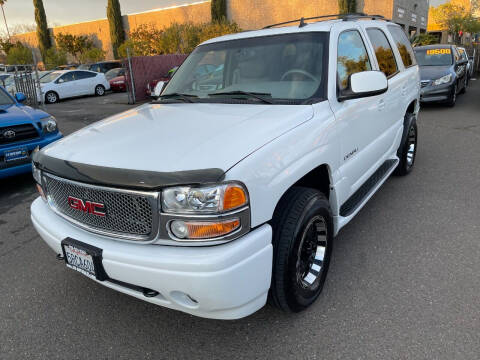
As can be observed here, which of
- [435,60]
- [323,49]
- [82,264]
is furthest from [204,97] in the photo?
[435,60]

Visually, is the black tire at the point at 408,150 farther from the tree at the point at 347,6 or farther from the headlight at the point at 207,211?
the tree at the point at 347,6

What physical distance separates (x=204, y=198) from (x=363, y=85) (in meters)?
1.53

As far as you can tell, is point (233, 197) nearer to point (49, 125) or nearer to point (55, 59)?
point (49, 125)

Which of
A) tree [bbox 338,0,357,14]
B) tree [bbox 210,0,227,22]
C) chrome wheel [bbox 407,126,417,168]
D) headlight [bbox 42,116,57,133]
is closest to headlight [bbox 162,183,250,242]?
chrome wheel [bbox 407,126,417,168]

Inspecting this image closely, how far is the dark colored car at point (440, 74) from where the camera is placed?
32.9 ft

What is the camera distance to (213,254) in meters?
1.85

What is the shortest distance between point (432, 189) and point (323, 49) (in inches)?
106

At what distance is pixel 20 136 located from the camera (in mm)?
5156

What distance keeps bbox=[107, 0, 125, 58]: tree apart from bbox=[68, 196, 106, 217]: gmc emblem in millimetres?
45303

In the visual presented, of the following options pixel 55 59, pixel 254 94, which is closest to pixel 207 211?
pixel 254 94

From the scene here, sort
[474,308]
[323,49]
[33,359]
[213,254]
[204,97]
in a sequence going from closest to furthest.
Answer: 1. [213,254]
2. [33,359]
3. [474,308]
4. [323,49]
5. [204,97]

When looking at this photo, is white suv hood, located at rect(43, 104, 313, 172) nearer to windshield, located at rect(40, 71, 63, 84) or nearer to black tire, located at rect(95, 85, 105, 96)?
windshield, located at rect(40, 71, 63, 84)

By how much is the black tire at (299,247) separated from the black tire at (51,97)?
1833 cm

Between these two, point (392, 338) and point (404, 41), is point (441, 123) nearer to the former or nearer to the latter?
point (404, 41)
